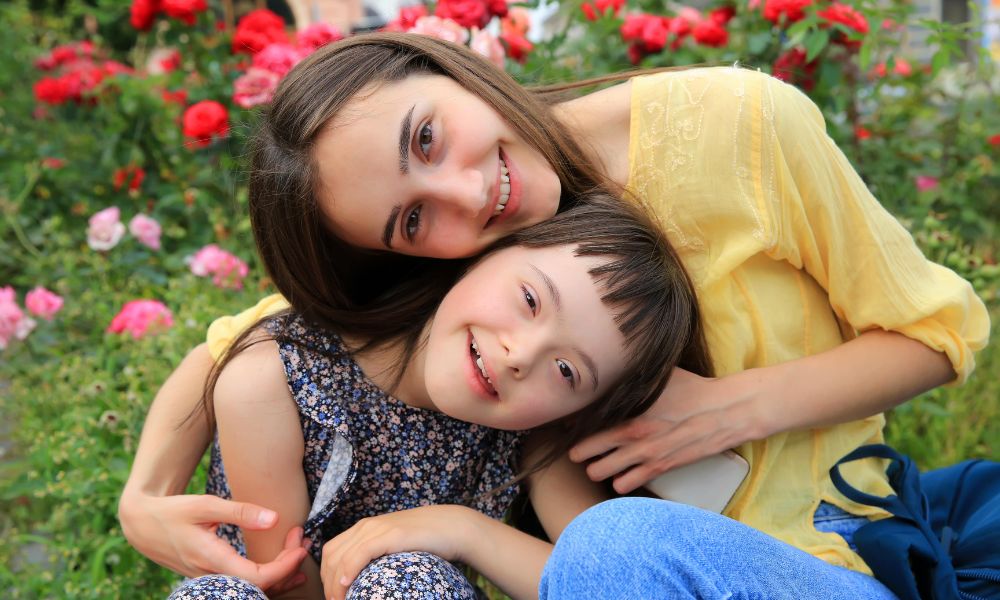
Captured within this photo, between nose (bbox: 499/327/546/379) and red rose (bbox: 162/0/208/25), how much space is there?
2236 millimetres

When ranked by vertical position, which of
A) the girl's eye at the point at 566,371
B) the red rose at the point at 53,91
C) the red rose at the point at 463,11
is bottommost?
the red rose at the point at 53,91

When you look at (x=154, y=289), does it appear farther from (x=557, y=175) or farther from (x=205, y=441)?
(x=557, y=175)

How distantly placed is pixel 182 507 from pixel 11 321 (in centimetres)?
125

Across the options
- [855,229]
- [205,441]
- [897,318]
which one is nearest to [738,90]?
[855,229]

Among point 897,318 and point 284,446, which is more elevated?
point 897,318

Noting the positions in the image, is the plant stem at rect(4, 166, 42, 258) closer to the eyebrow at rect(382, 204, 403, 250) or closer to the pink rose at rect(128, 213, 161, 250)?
the pink rose at rect(128, 213, 161, 250)

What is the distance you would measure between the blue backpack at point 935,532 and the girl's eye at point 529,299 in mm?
594

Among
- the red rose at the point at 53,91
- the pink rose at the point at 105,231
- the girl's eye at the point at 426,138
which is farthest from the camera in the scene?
the red rose at the point at 53,91

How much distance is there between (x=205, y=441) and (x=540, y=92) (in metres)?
0.86

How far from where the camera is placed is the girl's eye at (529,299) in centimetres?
137

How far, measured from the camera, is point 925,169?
3172 mm

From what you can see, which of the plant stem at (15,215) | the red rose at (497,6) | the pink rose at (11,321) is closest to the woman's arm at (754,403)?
the red rose at (497,6)

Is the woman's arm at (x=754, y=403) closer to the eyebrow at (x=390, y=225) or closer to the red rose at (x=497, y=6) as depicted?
the eyebrow at (x=390, y=225)

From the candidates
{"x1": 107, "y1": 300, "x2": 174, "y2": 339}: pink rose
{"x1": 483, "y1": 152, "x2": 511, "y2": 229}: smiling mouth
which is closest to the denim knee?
{"x1": 483, "y1": 152, "x2": 511, "y2": 229}: smiling mouth
